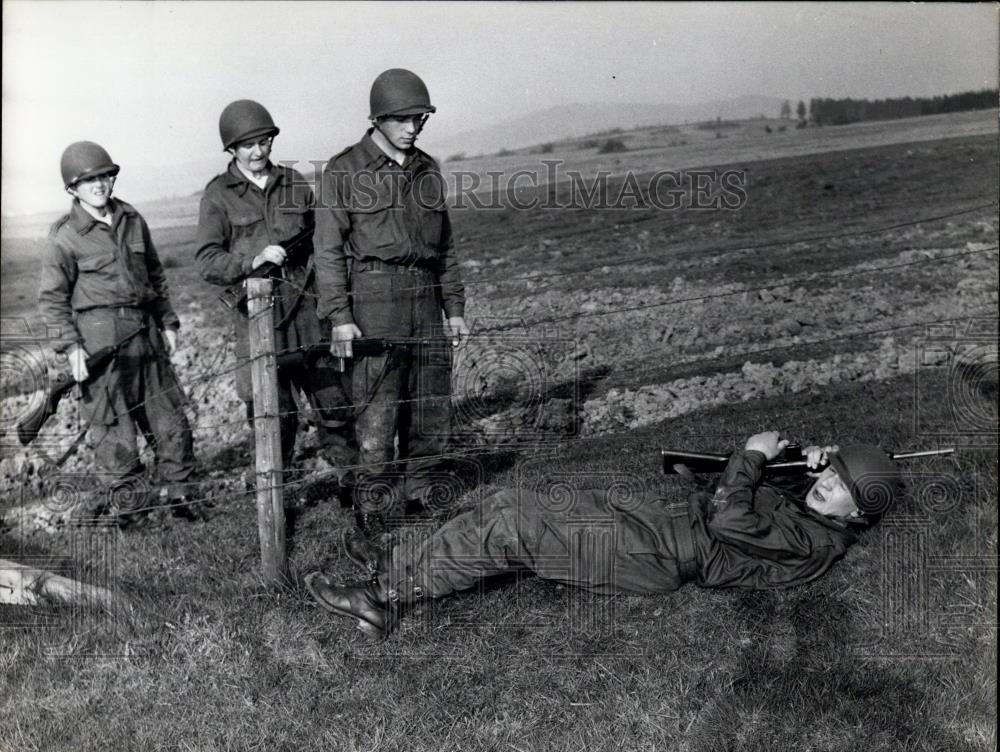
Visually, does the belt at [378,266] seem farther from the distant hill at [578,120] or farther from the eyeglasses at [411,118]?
the distant hill at [578,120]

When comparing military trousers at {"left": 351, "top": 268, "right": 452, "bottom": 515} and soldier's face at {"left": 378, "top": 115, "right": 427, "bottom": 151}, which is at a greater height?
soldier's face at {"left": 378, "top": 115, "right": 427, "bottom": 151}

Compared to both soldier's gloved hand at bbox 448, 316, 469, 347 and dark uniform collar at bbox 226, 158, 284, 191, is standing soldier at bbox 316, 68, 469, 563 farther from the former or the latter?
dark uniform collar at bbox 226, 158, 284, 191

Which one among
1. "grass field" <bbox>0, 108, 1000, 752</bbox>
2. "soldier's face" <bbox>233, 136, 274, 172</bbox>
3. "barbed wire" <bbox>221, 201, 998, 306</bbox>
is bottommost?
"grass field" <bbox>0, 108, 1000, 752</bbox>

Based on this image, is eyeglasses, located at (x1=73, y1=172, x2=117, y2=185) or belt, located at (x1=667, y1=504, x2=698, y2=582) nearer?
belt, located at (x1=667, y1=504, x2=698, y2=582)

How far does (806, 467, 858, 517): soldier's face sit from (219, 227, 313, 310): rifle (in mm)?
3298

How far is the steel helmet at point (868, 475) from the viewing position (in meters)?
4.12

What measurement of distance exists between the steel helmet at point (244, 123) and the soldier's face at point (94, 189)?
0.82 metres

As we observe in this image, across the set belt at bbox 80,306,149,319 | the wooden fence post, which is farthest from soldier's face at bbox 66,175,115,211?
the wooden fence post

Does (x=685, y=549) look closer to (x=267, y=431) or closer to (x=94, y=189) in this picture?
(x=267, y=431)

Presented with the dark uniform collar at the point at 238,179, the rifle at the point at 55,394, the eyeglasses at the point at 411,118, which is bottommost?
the rifle at the point at 55,394

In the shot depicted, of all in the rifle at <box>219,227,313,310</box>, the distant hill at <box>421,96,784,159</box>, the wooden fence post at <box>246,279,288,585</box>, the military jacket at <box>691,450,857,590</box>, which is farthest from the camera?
the distant hill at <box>421,96,784,159</box>

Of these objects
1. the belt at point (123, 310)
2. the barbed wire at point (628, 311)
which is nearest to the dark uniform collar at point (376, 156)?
the barbed wire at point (628, 311)

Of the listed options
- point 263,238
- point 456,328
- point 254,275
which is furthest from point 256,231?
point 456,328

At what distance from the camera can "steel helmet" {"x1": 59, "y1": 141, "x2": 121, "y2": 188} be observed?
17.6 feet
